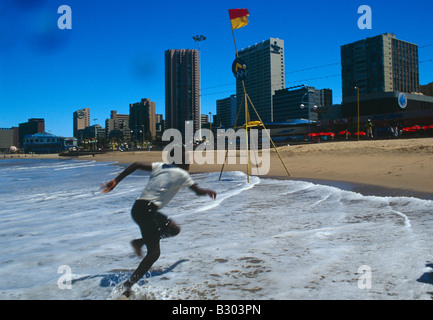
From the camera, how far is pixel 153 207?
3.52 metres

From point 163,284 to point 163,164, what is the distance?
148cm

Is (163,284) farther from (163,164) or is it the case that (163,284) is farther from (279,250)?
(279,250)

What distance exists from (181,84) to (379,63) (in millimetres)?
57295

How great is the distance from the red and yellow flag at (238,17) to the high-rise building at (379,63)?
37.5 meters

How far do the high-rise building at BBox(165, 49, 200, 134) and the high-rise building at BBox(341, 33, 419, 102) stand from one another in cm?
4585

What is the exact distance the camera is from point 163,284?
3945mm

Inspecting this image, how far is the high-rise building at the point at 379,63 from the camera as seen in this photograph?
47.2 meters

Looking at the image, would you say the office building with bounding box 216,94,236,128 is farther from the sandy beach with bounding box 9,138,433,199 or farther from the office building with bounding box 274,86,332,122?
the sandy beach with bounding box 9,138,433,199
